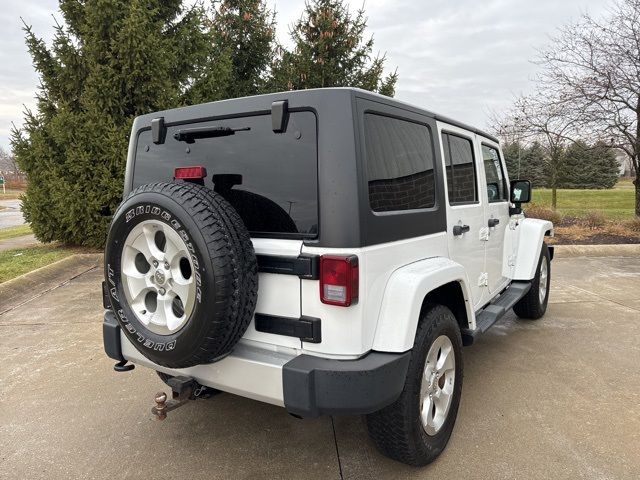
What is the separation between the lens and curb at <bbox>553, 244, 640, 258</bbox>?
8.59 meters

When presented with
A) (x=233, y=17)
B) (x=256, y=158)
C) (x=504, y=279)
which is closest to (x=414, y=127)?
(x=256, y=158)

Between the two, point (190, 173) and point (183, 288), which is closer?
point (183, 288)

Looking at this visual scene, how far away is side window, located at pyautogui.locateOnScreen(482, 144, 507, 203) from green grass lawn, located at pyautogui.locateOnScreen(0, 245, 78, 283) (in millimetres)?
6560

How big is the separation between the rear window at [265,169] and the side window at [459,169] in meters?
1.21

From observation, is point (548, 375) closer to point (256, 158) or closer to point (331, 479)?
point (331, 479)

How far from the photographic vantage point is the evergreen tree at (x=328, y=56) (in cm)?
1252

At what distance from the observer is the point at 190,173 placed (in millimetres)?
2336

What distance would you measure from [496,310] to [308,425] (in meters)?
1.73

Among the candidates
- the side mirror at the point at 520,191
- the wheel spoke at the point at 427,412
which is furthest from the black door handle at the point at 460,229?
the side mirror at the point at 520,191

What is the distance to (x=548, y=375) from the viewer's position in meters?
3.47

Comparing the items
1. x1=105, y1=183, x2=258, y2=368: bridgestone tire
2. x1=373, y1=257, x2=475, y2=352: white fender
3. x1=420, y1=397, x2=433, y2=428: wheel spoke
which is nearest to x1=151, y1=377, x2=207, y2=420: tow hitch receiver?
x1=105, y1=183, x2=258, y2=368: bridgestone tire

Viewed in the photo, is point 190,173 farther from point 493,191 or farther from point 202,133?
point 493,191

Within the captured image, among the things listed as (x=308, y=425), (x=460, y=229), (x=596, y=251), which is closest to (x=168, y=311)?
(x=308, y=425)

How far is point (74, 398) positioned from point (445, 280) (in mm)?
2798
